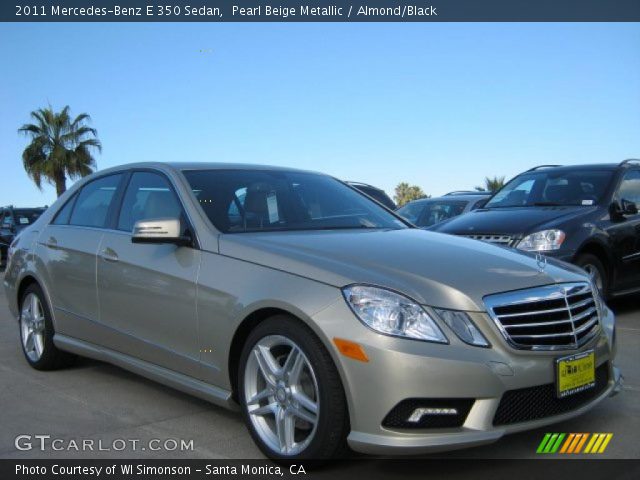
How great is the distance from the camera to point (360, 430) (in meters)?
3.12

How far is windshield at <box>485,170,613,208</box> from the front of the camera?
25.6ft

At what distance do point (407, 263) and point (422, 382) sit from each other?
692 mm

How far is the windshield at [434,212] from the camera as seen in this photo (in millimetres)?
11484

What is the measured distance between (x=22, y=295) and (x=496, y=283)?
4.14 m

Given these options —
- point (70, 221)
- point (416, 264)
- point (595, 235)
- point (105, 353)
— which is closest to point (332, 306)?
point (416, 264)

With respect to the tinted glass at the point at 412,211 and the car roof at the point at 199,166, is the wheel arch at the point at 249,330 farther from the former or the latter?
the tinted glass at the point at 412,211

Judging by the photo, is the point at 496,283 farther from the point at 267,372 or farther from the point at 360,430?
the point at 267,372

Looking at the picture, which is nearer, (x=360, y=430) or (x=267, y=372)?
(x=360, y=430)

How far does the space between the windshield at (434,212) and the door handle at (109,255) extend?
7.30m

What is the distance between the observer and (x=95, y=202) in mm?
5316

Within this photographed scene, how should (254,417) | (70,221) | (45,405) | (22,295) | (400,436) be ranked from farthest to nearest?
(22,295) → (70,221) → (45,405) → (254,417) → (400,436)

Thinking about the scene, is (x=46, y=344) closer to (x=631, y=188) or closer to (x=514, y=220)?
(x=514, y=220)

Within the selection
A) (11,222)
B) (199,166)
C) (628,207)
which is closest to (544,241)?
(628,207)

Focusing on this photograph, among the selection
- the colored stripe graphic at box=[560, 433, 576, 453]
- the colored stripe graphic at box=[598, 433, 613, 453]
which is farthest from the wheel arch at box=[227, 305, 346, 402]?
the colored stripe graphic at box=[598, 433, 613, 453]
